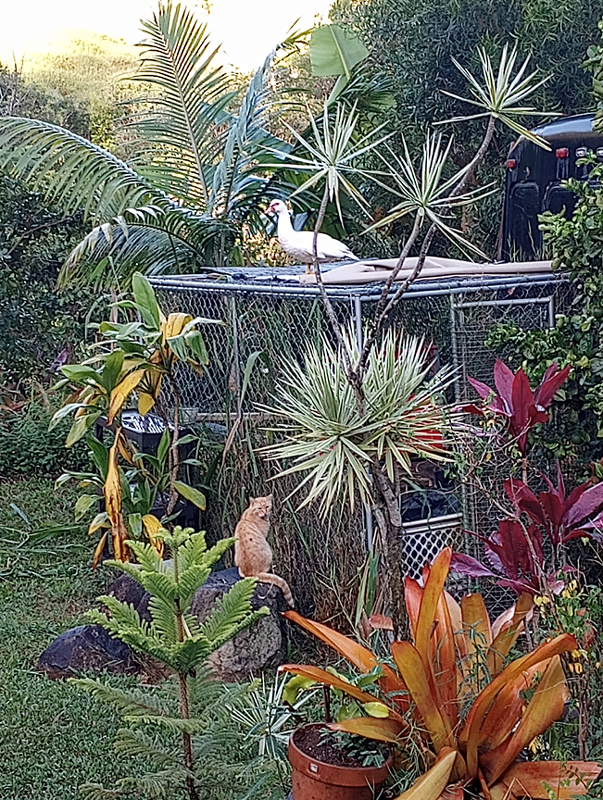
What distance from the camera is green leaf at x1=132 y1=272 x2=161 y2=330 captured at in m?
5.50

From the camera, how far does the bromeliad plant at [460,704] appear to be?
266 centimetres

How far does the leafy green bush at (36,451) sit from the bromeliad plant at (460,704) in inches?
253

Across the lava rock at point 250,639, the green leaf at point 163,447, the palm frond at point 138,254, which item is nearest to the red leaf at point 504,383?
the lava rock at point 250,639

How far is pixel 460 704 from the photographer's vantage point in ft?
9.52

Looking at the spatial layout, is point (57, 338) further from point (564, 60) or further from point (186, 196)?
point (564, 60)

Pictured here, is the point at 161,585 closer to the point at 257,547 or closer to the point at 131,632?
the point at 131,632

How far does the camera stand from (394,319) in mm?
5492

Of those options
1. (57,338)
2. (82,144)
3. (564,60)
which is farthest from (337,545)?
(564,60)

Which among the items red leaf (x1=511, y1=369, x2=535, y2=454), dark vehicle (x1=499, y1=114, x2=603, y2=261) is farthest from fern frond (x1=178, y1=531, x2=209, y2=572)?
dark vehicle (x1=499, y1=114, x2=603, y2=261)

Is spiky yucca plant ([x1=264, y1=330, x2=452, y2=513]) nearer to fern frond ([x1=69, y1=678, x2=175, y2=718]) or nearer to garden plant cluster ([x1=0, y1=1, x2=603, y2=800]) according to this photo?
garden plant cluster ([x1=0, y1=1, x2=603, y2=800])

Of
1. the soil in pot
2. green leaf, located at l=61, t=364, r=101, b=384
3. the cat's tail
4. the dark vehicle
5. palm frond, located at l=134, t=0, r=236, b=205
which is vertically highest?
palm frond, located at l=134, t=0, r=236, b=205

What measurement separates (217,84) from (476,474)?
550 centimetres

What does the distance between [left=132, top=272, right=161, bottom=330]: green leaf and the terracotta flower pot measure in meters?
3.26

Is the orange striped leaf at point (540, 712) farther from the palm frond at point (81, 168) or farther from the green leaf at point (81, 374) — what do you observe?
the palm frond at point (81, 168)
